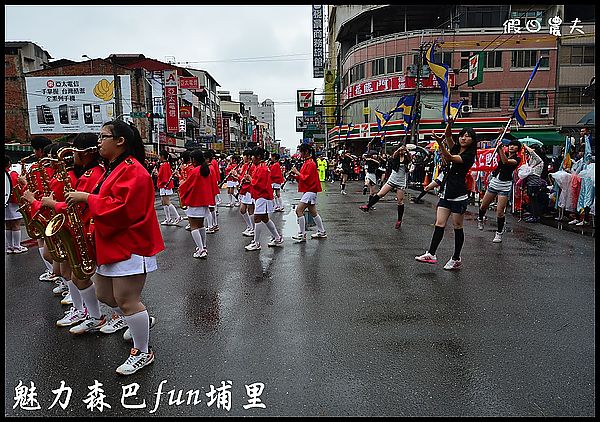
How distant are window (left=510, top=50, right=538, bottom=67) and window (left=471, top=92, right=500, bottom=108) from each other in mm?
2782

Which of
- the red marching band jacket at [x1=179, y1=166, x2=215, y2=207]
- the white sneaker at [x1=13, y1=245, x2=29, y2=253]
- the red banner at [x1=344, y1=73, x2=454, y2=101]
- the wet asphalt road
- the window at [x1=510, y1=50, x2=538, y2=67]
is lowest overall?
the wet asphalt road

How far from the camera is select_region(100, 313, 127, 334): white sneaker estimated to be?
13.9 ft

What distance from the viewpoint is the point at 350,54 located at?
44.4 metres

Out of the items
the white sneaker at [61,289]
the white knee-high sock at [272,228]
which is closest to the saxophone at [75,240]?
the white sneaker at [61,289]

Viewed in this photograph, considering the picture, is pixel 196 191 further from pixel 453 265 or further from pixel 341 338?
pixel 341 338

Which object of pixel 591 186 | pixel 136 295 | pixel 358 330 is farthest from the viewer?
pixel 591 186

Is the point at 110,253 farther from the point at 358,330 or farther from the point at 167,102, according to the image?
the point at 167,102

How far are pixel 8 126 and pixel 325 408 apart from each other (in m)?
40.1

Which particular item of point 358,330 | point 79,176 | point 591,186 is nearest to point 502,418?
point 358,330

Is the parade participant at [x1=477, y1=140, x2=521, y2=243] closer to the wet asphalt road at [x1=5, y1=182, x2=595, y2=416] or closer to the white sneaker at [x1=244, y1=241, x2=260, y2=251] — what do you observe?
the wet asphalt road at [x1=5, y1=182, x2=595, y2=416]

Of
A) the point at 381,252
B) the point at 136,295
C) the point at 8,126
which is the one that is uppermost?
the point at 8,126

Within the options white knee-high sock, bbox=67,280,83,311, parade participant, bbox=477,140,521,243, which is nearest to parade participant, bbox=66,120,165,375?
white knee-high sock, bbox=67,280,83,311

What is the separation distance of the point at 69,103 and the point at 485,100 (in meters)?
33.2

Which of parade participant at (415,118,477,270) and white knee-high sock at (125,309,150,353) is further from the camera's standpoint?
parade participant at (415,118,477,270)
